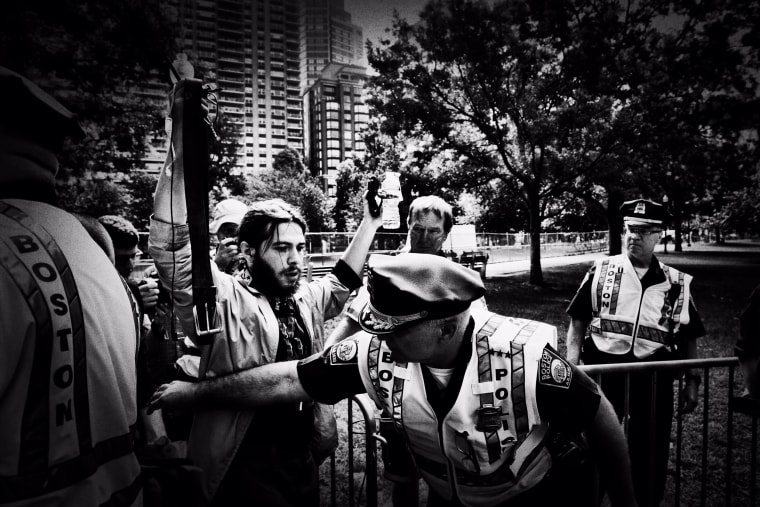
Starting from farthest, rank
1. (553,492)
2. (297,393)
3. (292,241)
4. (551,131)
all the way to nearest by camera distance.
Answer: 1. (551,131)
2. (292,241)
3. (297,393)
4. (553,492)

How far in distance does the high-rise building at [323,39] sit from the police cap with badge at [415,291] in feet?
567

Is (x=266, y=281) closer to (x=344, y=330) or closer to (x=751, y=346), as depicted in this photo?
(x=344, y=330)

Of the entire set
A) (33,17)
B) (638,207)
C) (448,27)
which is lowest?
(638,207)

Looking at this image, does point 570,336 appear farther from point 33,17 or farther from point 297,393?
point 33,17

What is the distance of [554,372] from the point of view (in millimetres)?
1521

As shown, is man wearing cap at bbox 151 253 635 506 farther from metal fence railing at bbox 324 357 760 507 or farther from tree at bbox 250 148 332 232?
tree at bbox 250 148 332 232

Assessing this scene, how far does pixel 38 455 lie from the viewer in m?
1.04

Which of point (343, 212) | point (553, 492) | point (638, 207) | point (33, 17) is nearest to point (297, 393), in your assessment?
point (553, 492)

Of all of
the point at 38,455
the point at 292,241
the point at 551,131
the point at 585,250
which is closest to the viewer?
the point at 38,455

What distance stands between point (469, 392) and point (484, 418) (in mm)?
99

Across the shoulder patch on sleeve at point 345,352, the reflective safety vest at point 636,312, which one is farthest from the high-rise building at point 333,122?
the shoulder patch on sleeve at point 345,352

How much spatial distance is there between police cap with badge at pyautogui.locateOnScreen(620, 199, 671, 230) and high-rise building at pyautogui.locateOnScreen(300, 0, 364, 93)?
171309 millimetres

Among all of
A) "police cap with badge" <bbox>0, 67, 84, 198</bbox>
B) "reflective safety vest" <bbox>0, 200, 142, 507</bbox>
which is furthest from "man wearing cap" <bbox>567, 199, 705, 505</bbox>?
"police cap with badge" <bbox>0, 67, 84, 198</bbox>

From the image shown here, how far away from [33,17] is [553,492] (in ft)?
45.2
